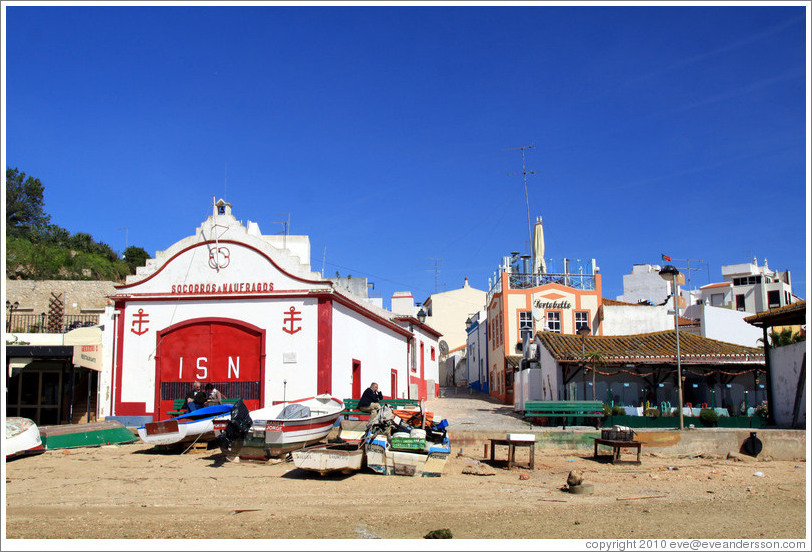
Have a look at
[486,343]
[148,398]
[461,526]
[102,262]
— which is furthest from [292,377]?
[102,262]

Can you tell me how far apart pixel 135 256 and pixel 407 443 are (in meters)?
54.5

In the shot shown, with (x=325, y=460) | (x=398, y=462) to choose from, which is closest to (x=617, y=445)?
(x=398, y=462)

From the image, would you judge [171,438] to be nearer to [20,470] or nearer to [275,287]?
[20,470]

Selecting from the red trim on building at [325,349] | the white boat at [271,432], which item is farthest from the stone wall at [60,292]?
the white boat at [271,432]

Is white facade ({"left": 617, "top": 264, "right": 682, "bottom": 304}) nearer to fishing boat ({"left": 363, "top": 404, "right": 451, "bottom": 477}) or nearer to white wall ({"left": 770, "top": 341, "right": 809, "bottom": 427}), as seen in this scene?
white wall ({"left": 770, "top": 341, "right": 809, "bottom": 427})

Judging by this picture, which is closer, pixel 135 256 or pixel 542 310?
pixel 542 310

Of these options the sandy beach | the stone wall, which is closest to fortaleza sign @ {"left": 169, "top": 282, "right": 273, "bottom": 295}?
the sandy beach

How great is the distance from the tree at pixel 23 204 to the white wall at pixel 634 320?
47.0 m

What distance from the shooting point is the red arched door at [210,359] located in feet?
74.3

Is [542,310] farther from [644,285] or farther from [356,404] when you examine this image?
[644,285]

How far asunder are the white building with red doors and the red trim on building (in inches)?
1.2

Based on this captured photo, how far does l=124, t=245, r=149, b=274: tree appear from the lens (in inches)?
2434

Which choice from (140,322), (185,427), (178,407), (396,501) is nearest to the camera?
(396,501)

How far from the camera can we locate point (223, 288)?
23125 millimetres
